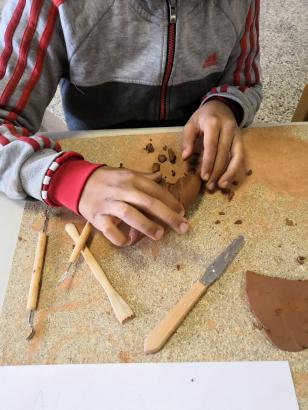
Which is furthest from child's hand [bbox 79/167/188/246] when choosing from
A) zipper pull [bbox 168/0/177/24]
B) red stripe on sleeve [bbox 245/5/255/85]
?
red stripe on sleeve [bbox 245/5/255/85]

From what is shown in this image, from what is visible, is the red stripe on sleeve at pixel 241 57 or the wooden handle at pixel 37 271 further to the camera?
the red stripe on sleeve at pixel 241 57

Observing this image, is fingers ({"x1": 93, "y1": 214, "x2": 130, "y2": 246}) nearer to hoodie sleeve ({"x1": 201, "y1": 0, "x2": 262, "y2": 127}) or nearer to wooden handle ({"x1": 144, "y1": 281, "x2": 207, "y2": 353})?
wooden handle ({"x1": 144, "y1": 281, "x2": 207, "y2": 353})

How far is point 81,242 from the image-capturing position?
61cm

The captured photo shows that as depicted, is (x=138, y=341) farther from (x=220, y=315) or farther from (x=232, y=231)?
(x=232, y=231)

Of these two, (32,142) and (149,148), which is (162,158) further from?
(32,142)

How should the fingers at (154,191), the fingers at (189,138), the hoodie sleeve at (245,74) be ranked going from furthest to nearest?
the hoodie sleeve at (245,74) → the fingers at (189,138) → the fingers at (154,191)

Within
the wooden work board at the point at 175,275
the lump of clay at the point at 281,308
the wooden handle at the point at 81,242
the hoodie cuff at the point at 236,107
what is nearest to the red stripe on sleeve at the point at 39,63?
the wooden work board at the point at 175,275

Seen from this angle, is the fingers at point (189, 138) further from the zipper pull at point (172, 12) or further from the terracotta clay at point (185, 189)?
the zipper pull at point (172, 12)

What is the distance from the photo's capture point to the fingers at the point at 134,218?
559mm

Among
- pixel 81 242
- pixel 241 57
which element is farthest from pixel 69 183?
pixel 241 57

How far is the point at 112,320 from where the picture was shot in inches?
21.3

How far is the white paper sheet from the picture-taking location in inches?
18.6

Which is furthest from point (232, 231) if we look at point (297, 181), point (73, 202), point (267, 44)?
point (267, 44)

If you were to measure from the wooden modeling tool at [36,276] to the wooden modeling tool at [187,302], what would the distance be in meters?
0.18
